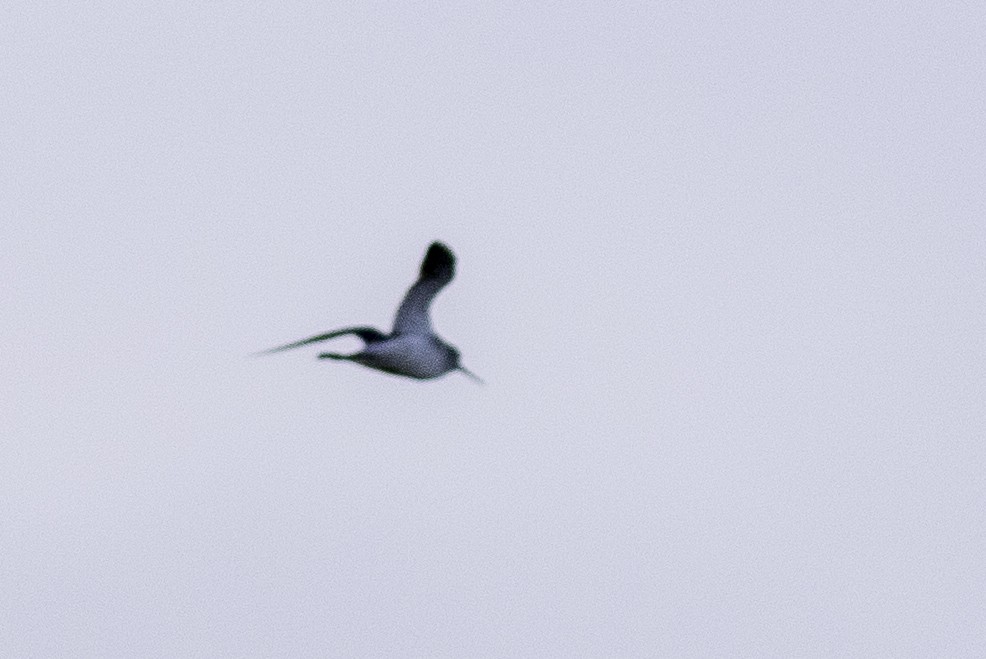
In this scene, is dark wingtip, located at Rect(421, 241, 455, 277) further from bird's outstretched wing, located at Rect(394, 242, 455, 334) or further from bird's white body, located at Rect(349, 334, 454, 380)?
bird's white body, located at Rect(349, 334, 454, 380)

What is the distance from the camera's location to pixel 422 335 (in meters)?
37.3

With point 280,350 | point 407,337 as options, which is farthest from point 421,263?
point 280,350

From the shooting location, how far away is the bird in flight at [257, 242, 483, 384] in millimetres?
35938

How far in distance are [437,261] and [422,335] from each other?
1.49 meters

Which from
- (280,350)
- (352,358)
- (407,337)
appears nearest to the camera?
(280,350)

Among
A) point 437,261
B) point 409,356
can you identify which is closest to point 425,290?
point 437,261

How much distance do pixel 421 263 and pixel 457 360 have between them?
2107mm

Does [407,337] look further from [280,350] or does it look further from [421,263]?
[280,350]

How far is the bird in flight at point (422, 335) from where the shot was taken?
1415 inches

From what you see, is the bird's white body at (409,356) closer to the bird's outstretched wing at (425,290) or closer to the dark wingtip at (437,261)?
the bird's outstretched wing at (425,290)

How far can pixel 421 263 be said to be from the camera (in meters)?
37.4

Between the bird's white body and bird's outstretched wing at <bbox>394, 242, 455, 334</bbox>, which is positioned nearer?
the bird's white body

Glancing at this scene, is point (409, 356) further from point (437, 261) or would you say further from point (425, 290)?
point (437, 261)

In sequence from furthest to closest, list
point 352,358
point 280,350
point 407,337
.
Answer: point 407,337 → point 352,358 → point 280,350
